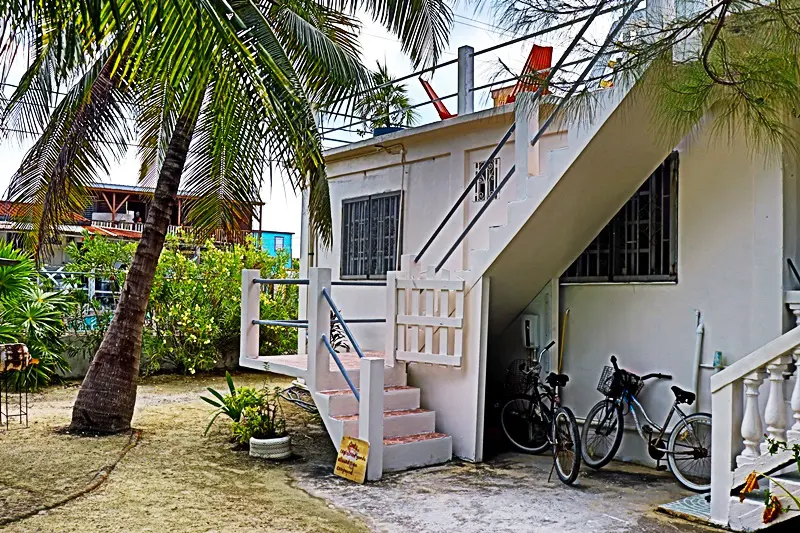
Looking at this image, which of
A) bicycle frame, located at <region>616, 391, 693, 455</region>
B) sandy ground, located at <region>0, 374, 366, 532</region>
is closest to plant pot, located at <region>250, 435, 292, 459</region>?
sandy ground, located at <region>0, 374, 366, 532</region>

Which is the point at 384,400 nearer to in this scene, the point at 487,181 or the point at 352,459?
the point at 352,459

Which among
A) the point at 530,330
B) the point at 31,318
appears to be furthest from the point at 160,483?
the point at 31,318

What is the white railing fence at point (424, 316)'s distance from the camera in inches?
280

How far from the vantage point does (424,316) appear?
7262 millimetres

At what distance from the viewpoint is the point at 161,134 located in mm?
8500

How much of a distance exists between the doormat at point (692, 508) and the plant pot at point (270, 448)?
3.43 metres

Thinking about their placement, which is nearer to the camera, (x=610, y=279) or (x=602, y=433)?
(x=602, y=433)

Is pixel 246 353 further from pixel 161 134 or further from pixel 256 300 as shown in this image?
pixel 161 134

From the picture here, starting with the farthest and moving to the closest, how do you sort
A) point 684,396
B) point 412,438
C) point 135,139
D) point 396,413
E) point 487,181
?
point 135,139
point 487,181
point 396,413
point 412,438
point 684,396

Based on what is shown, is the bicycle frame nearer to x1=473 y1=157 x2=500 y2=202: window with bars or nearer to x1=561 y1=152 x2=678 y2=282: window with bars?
x1=561 y1=152 x2=678 y2=282: window with bars

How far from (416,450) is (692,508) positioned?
2431mm

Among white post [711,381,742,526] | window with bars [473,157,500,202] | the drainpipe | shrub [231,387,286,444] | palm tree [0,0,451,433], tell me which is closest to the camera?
white post [711,381,742,526]

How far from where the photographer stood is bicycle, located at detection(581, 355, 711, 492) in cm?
614

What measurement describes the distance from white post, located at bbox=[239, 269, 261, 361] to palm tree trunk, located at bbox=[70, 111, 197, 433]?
0.99m
